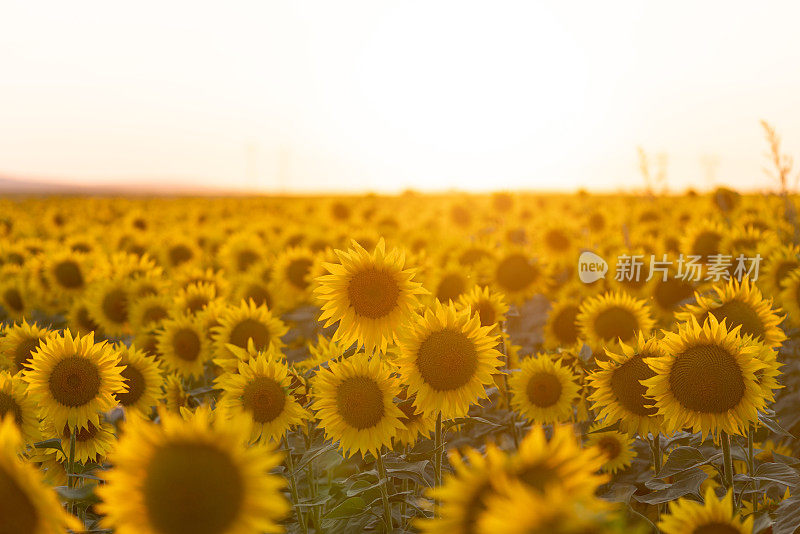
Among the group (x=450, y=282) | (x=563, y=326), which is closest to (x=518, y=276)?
(x=450, y=282)

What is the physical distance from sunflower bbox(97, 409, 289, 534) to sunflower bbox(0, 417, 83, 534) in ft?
0.49

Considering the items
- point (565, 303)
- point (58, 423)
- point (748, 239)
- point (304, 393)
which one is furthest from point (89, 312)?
point (748, 239)

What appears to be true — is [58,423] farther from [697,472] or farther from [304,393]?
[697,472]

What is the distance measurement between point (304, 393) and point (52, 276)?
6.85 meters

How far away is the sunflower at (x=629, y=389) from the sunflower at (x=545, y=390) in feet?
2.58

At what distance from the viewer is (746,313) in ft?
13.9

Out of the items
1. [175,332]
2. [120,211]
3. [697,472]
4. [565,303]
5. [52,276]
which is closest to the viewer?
[697,472]

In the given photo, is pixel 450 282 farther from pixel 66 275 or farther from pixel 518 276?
pixel 66 275

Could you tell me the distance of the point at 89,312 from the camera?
7.43 meters

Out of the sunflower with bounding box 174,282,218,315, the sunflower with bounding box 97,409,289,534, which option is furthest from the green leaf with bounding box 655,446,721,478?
the sunflower with bounding box 174,282,218,315

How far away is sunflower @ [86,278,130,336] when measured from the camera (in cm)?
721

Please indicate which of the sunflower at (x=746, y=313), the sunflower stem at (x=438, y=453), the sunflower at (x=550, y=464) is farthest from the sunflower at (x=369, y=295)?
the sunflower at (x=746, y=313)

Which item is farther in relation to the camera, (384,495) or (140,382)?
(140,382)

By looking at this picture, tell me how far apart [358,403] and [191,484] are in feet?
5.16
